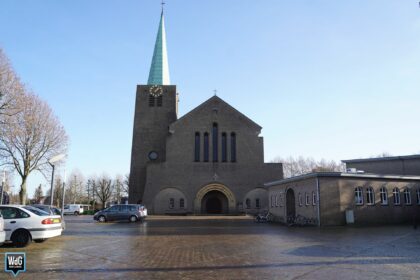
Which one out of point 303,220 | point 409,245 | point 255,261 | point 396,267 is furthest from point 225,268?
point 303,220

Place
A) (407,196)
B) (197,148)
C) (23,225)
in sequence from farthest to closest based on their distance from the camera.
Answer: (197,148), (407,196), (23,225)

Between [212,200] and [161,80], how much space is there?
2127 cm

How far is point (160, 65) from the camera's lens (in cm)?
5953

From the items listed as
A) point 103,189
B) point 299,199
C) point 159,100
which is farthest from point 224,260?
point 103,189

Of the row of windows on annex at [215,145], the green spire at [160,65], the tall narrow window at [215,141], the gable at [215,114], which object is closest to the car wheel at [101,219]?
the row of windows on annex at [215,145]

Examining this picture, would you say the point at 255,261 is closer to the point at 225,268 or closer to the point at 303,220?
the point at 225,268

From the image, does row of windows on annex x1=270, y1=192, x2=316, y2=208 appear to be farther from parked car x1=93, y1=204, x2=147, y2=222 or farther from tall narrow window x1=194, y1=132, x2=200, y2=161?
tall narrow window x1=194, y1=132, x2=200, y2=161

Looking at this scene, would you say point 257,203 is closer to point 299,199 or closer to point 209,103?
point 209,103

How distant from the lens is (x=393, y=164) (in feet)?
125

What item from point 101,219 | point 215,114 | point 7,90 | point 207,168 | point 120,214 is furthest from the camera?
point 215,114

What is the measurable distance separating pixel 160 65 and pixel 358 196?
41.0 m

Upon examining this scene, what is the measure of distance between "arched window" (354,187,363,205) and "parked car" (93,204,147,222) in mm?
18670

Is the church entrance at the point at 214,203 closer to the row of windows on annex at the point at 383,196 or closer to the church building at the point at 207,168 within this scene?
the church building at the point at 207,168

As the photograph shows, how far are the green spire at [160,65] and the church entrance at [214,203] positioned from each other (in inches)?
791
